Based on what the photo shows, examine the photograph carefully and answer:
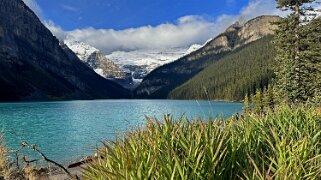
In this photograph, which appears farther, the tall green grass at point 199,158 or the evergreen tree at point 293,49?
the evergreen tree at point 293,49

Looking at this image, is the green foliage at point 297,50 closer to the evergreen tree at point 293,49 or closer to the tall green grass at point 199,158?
the evergreen tree at point 293,49

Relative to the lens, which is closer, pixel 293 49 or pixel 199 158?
pixel 199 158

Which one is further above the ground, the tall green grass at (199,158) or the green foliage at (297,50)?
the green foliage at (297,50)

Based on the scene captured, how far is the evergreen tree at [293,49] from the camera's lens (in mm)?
40156

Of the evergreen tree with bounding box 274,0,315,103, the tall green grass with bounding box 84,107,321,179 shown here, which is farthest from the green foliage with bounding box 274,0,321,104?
the tall green grass with bounding box 84,107,321,179

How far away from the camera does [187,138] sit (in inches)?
186

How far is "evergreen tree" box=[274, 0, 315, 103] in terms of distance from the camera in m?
40.2

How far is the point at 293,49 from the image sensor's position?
43406mm

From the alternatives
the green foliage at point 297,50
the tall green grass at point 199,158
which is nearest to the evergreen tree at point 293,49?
the green foliage at point 297,50

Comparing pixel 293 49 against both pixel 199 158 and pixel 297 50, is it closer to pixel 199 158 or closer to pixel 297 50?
pixel 297 50

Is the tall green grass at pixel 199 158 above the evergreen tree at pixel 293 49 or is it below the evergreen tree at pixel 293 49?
below

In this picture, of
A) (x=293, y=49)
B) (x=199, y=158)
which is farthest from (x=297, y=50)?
(x=199, y=158)

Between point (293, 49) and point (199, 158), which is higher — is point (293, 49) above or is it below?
above

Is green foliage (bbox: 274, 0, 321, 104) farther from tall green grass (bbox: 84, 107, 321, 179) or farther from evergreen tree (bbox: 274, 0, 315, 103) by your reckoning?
tall green grass (bbox: 84, 107, 321, 179)
